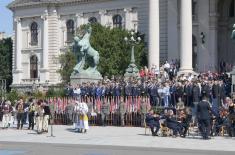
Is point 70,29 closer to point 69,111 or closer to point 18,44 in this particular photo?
point 18,44

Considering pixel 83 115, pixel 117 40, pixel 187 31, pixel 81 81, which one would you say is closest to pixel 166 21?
pixel 117 40

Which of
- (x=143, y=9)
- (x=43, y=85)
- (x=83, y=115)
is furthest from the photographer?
(x=43, y=85)

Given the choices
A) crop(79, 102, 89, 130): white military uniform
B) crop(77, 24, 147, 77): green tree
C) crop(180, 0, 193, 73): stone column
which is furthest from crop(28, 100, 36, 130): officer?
crop(77, 24, 147, 77): green tree

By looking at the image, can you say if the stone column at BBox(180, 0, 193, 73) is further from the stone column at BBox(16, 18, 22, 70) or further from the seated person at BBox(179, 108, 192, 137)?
the stone column at BBox(16, 18, 22, 70)

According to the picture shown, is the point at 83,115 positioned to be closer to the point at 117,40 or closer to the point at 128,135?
the point at 128,135

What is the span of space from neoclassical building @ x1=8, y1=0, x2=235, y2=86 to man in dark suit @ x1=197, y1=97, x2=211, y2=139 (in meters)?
22.4

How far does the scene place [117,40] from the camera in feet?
193

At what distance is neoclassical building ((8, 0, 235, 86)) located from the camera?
2026 inches

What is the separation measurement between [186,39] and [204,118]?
23.7 m

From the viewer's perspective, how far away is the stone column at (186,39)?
1938 inches

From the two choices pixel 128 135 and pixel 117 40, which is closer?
pixel 128 135

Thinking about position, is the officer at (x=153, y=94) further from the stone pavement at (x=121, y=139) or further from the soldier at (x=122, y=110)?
the stone pavement at (x=121, y=139)

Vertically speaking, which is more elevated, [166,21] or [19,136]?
[166,21]

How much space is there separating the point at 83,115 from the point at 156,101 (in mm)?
5841
